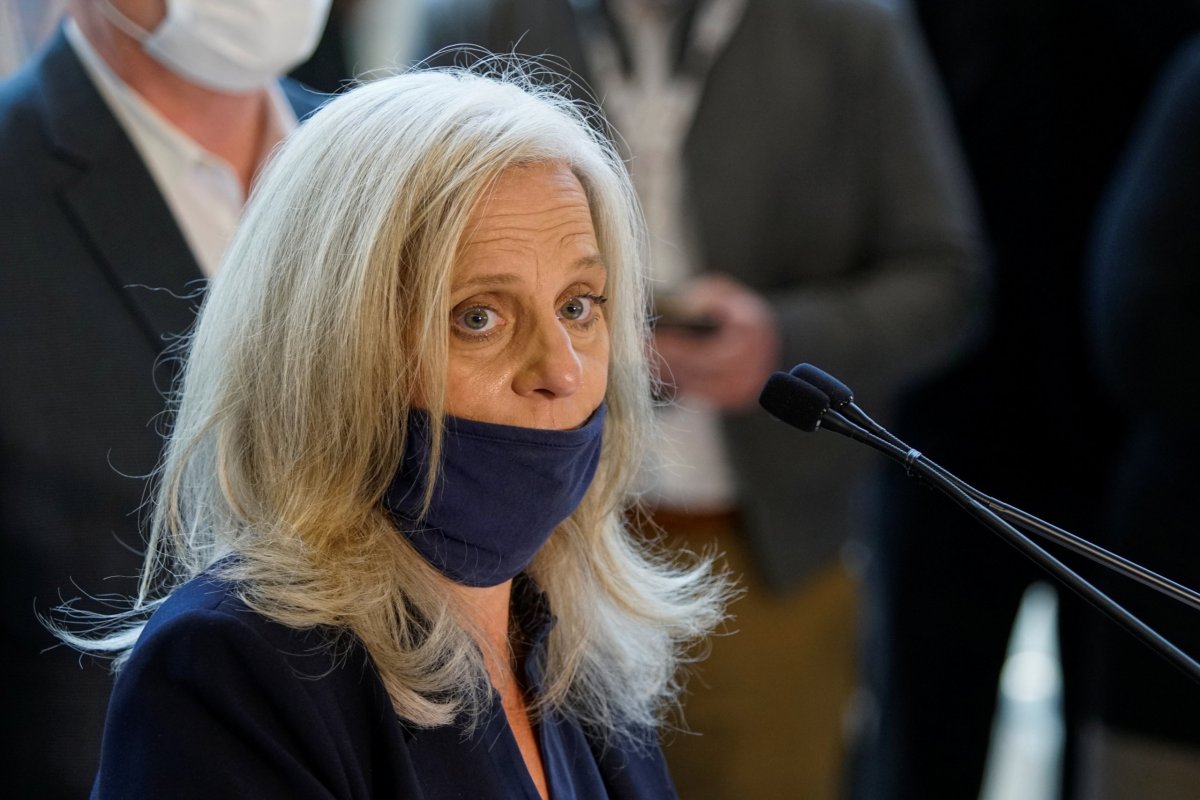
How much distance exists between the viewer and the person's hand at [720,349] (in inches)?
115

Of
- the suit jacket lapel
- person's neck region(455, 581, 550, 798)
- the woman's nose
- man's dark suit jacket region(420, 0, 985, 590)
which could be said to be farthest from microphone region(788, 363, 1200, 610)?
man's dark suit jacket region(420, 0, 985, 590)

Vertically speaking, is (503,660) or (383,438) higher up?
(383,438)

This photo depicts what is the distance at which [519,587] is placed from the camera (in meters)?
1.95

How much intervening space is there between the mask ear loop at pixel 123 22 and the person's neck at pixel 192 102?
1.0 inches

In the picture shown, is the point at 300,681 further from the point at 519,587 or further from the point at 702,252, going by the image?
the point at 702,252

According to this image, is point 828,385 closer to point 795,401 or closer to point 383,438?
point 795,401

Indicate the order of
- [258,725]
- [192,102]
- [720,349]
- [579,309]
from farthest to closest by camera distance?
[720,349] < [192,102] < [579,309] < [258,725]

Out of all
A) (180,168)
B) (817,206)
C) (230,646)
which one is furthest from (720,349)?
(230,646)

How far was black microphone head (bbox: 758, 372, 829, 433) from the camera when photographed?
5.24 ft

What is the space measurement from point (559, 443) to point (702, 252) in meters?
1.50

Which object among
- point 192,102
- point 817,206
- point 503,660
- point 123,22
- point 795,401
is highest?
point 123,22

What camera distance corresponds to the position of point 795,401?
1609 mm

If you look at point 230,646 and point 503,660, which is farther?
point 503,660

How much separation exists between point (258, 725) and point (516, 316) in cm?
48
